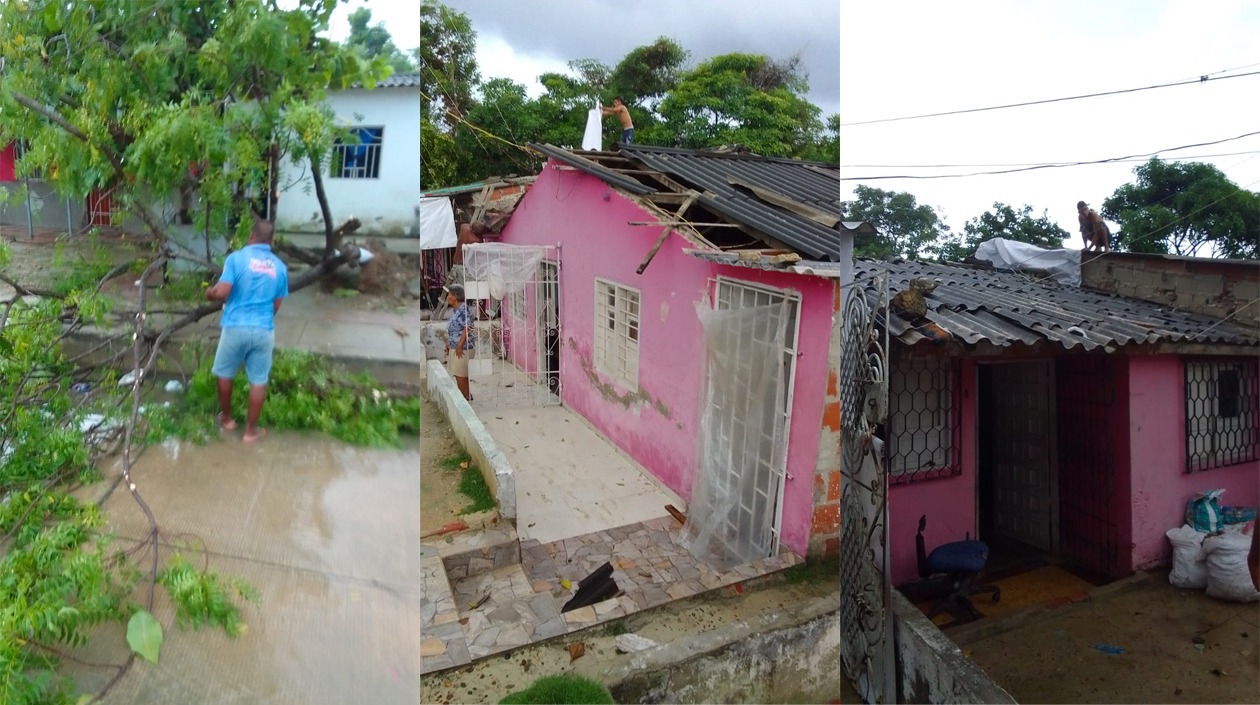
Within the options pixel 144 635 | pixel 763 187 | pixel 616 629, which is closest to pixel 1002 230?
pixel 763 187

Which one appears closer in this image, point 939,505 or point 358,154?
point 358,154

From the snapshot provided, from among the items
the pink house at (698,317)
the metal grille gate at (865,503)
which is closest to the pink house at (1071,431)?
the metal grille gate at (865,503)

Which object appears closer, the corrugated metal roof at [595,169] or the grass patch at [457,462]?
the grass patch at [457,462]

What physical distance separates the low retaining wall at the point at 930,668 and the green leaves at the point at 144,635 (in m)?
2.19

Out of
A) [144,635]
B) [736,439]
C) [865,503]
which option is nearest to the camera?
→ [144,635]

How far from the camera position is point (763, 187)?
89.8 inches

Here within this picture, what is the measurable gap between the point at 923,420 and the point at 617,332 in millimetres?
1204

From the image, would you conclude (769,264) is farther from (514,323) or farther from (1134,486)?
(1134,486)

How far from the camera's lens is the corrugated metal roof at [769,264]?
2.05 meters

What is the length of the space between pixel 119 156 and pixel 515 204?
854mm

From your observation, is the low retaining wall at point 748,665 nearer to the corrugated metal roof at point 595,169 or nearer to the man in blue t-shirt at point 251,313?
the man in blue t-shirt at point 251,313

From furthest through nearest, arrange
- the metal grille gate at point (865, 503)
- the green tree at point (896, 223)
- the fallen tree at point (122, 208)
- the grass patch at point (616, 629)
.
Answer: the green tree at point (896, 223) → the metal grille gate at point (865, 503) → the grass patch at point (616, 629) → the fallen tree at point (122, 208)

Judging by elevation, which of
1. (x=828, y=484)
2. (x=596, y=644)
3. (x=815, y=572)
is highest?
(x=828, y=484)

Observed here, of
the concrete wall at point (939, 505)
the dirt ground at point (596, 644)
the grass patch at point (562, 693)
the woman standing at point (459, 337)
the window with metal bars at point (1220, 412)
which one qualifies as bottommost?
the grass patch at point (562, 693)
